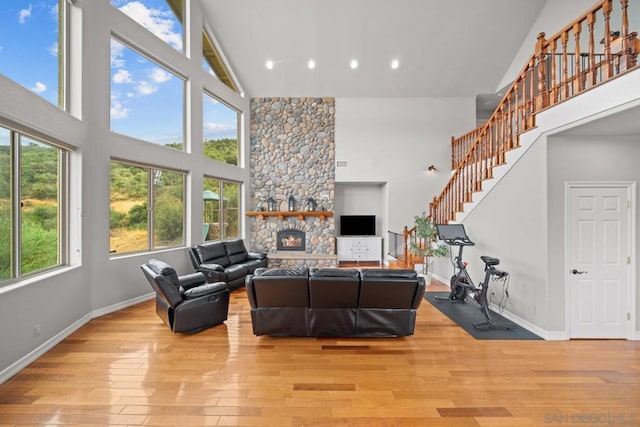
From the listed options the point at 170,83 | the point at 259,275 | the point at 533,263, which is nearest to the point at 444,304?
the point at 533,263

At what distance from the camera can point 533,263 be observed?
4.20 metres

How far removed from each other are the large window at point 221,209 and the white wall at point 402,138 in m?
3.18

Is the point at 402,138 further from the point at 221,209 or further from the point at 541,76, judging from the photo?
the point at 221,209

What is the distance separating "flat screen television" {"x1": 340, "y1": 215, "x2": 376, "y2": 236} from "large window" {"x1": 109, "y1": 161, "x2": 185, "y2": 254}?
491 centimetres

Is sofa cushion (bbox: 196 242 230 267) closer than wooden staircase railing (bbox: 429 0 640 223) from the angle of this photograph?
No

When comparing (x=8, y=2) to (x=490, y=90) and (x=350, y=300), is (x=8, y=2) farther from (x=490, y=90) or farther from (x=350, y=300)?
(x=490, y=90)

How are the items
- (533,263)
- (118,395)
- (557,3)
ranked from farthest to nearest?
(557,3), (533,263), (118,395)

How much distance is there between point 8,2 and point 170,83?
288cm

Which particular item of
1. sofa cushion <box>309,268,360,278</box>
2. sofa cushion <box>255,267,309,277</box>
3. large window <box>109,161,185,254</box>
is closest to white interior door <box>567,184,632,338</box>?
sofa cushion <box>309,268,360,278</box>

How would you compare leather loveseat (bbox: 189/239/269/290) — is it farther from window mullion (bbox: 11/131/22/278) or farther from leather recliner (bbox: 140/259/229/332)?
window mullion (bbox: 11/131/22/278)

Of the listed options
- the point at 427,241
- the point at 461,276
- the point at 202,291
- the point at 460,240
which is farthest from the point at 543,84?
the point at 202,291

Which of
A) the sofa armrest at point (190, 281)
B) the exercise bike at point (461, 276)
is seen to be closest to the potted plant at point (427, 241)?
the exercise bike at point (461, 276)

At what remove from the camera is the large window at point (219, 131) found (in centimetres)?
772

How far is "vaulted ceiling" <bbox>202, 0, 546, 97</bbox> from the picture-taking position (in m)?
7.06
